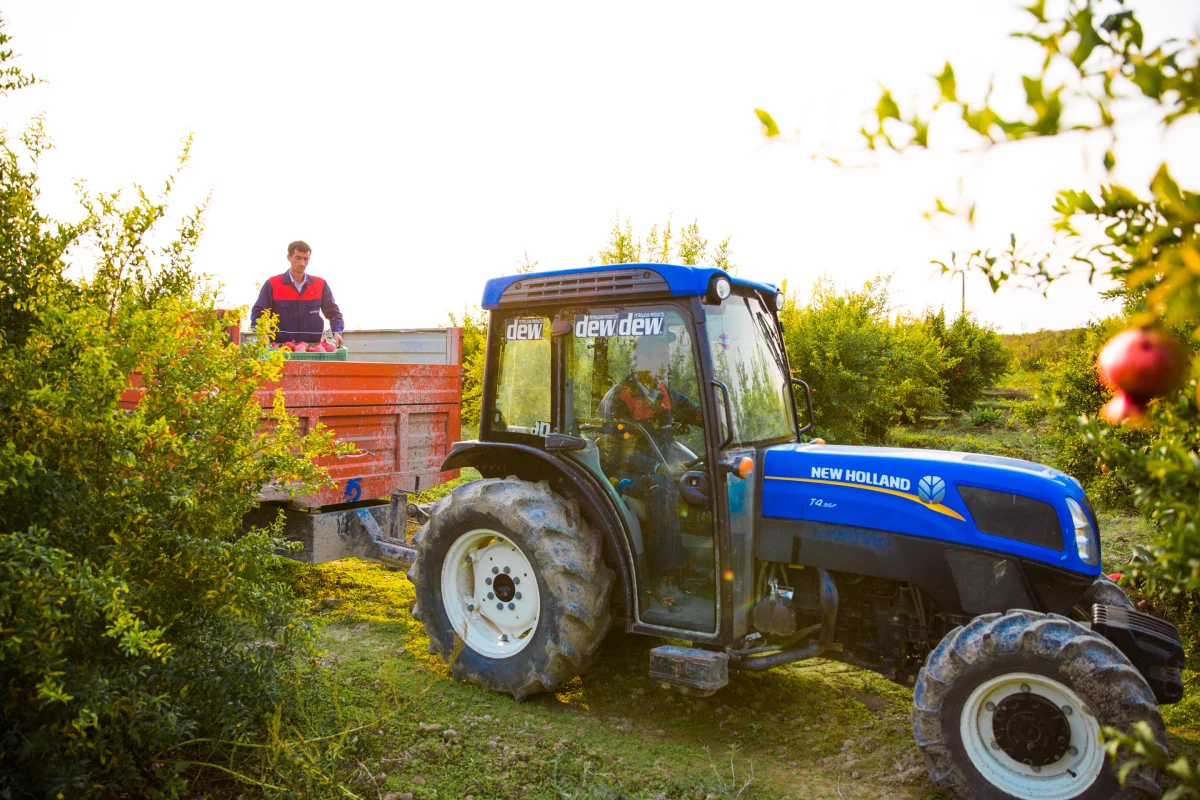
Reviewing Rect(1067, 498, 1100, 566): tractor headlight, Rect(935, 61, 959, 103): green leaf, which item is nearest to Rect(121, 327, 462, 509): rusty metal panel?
Rect(1067, 498, 1100, 566): tractor headlight

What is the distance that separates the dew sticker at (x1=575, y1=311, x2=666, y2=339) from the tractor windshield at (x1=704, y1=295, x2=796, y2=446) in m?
0.26

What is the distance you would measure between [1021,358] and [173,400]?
2578 cm

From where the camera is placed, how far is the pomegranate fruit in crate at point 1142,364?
115 centimetres

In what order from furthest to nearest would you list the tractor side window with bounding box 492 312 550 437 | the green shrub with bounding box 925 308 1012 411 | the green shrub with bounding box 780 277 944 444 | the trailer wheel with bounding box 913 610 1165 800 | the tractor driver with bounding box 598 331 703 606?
the green shrub with bounding box 925 308 1012 411 < the green shrub with bounding box 780 277 944 444 < the tractor side window with bounding box 492 312 550 437 < the tractor driver with bounding box 598 331 703 606 < the trailer wheel with bounding box 913 610 1165 800

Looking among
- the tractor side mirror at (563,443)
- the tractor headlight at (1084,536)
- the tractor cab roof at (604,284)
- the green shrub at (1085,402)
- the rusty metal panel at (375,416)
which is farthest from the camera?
the green shrub at (1085,402)

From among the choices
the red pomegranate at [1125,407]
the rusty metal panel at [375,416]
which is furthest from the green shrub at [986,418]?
the red pomegranate at [1125,407]

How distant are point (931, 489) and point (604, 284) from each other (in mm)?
1816

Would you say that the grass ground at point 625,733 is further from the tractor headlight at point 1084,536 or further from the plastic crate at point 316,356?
the plastic crate at point 316,356

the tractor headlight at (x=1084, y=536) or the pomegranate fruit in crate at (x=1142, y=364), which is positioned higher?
the pomegranate fruit in crate at (x=1142, y=364)

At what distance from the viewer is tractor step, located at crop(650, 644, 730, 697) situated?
3.90 meters

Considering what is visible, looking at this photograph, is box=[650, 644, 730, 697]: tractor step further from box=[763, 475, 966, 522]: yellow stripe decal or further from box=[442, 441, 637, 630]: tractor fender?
box=[763, 475, 966, 522]: yellow stripe decal

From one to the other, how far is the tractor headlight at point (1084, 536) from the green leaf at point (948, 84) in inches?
115

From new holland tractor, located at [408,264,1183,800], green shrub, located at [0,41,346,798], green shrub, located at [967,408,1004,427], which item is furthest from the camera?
green shrub, located at [967,408,1004,427]

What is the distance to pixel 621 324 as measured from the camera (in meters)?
4.35
